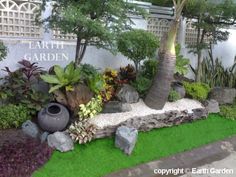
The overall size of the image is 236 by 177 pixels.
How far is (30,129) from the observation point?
4.90m

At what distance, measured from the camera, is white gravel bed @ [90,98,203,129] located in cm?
534

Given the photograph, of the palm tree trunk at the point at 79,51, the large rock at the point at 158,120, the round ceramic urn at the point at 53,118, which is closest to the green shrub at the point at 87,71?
the palm tree trunk at the point at 79,51

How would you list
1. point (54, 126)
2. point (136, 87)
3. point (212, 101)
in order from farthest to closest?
1. point (212, 101)
2. point (136, 87)
3. point (54, 126)

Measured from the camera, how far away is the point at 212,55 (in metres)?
9.21

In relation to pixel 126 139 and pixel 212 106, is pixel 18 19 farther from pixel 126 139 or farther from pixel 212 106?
pixel 212 106

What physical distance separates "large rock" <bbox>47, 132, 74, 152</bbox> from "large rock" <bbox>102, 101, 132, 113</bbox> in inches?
42.8

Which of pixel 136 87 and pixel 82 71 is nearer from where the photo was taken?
pixel 82 71

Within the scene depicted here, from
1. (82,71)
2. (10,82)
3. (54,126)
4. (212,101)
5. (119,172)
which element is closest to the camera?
(119,172)

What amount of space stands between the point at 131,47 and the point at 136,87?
2.80ft

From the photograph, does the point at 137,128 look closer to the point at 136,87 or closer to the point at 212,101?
the point at 136,87

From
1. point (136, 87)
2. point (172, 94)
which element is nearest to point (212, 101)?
point (172, 94)

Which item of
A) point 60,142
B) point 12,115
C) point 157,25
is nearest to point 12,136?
point 12,115

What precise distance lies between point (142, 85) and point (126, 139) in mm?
1773

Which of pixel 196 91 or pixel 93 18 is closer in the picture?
pixel 93 18
